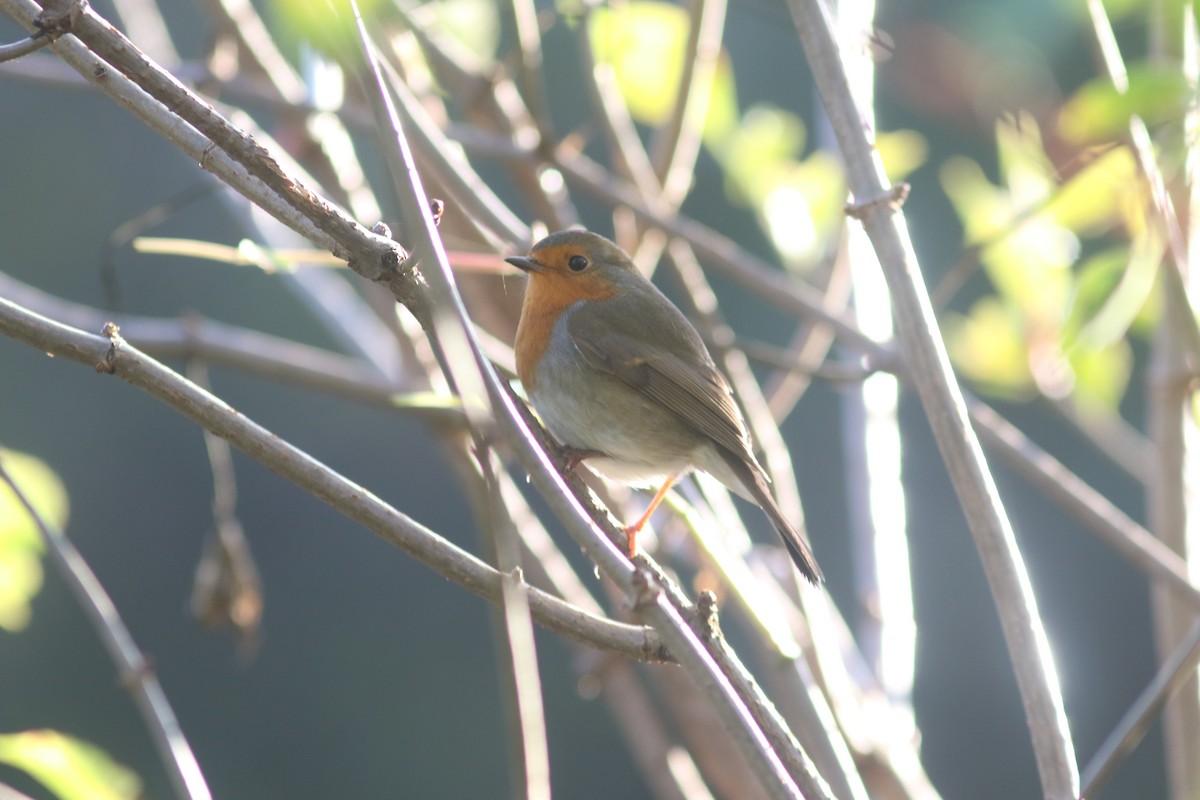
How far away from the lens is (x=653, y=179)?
11.4 feet

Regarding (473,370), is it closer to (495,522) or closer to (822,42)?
(495,522)

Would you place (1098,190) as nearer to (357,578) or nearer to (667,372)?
(667,372)

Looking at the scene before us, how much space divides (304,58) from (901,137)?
1753 mm

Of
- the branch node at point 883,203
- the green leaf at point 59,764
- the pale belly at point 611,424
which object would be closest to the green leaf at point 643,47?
the pale belly at point 611,424

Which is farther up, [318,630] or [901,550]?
[318,630]

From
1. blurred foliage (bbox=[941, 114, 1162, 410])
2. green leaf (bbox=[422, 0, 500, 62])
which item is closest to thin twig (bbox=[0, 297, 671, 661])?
blurred foliage (bbox=[941, 114, 1162, 410])

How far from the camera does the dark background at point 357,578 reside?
7613 mm

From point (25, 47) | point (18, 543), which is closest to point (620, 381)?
point (18, 543)

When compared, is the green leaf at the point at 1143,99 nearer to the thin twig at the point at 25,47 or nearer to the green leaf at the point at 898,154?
the thin twig at the point at 25,47

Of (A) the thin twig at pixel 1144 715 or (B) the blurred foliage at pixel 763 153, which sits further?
(B) the blurred foliage at pixel 763 153

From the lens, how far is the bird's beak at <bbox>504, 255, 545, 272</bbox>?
2.93 meters

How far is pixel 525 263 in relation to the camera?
9.93 feet

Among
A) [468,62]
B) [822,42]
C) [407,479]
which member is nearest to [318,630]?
Answer: [407,479]

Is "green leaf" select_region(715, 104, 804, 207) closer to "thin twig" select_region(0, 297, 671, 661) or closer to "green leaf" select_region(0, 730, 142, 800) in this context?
"thin twig" select_region(0, 297, 671, 661)
